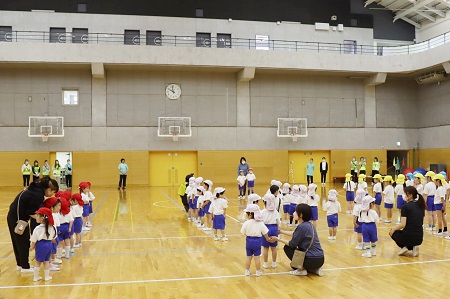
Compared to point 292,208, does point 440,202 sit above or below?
above

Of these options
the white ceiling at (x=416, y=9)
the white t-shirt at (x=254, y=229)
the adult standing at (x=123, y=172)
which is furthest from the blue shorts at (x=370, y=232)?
the white ceiling at (x=416, y=9)

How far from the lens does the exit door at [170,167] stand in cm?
2834

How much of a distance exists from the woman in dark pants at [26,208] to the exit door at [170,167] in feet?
67.1

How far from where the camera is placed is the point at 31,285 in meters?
7.07

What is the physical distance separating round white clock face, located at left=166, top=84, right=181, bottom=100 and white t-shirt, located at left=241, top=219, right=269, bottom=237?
21.5 meters

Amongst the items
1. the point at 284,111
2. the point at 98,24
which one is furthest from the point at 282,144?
the point at 98,24

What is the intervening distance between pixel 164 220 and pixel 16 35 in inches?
782

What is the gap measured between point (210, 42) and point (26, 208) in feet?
78.2

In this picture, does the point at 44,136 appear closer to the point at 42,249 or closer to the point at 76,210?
the point at 76,210

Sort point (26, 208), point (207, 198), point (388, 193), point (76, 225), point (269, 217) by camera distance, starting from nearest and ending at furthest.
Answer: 1. point (26, 208)
2. point (269, 217)
3. point (76, 225)
4. point (207, 198)
5. point (388, 193)

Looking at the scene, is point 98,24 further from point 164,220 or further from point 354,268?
point 354,268

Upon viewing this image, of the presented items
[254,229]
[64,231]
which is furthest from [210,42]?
[254,229]

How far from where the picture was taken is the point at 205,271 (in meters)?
7.89

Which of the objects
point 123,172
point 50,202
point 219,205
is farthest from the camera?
point 123,172
